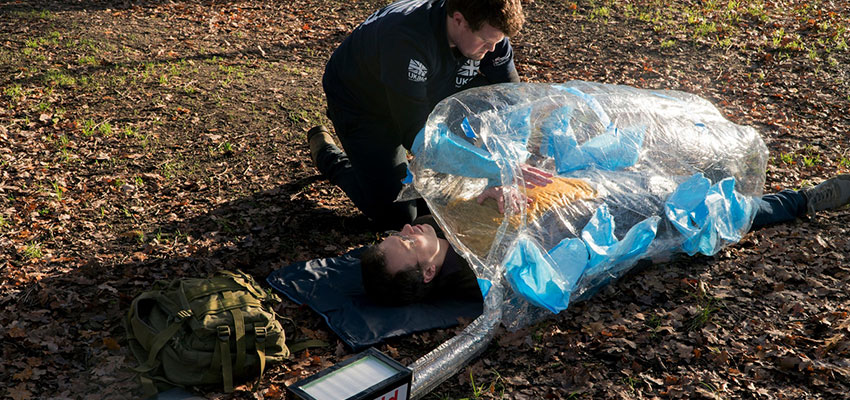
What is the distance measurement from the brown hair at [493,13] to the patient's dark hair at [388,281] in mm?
1622

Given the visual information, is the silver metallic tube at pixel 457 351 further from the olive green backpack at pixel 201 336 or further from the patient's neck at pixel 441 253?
the olive green backpack at pixel 201 336

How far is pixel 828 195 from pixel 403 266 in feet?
11.7

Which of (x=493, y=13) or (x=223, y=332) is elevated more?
(x=493, y=13)

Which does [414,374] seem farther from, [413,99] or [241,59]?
[241,59]

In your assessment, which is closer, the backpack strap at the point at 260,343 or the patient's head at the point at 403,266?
the backpack strap at the point at 260,343

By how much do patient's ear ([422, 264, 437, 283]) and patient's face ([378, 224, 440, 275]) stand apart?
0.11ft

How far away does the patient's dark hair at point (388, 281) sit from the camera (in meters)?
4.27

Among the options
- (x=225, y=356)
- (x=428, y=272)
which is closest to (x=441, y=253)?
(x=428, y=272)

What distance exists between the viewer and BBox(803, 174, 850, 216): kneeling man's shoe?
5.22 meters

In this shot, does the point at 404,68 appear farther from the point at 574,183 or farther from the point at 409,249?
the point at 574,183

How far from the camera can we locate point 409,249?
4.25 m

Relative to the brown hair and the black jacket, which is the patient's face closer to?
the black jacket

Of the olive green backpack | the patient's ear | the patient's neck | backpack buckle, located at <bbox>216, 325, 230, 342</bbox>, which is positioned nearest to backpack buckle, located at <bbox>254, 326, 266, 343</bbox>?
the olive green backpack

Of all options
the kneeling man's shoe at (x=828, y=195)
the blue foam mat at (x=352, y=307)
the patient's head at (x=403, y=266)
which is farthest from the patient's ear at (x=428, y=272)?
the kneeling man's shoe at (x=828, y=195)
